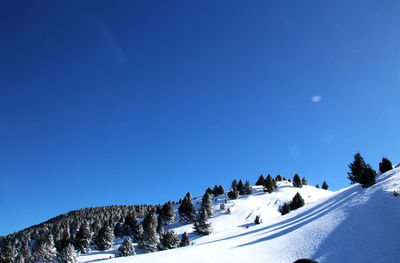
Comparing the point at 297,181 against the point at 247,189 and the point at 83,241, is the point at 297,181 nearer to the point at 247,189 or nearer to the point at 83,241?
the point at 247,189

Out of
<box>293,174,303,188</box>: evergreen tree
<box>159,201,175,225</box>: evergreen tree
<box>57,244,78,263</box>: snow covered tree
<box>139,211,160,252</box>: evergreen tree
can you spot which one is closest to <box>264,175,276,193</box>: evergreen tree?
<box>293,174,303,188</box>: evergreen tree

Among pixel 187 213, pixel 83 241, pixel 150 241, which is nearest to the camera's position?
pixel 150 241

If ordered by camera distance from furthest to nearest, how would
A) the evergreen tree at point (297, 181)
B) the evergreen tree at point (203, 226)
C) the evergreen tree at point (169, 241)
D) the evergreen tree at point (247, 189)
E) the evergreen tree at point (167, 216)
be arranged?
the evergreen tree at point (247, 189)
the evergreen tree at point (297, 181)
the evergreen tree at point (167, 216)
the evergreen tree at point (203, 226)
the evergreen tree at point (169, 241)

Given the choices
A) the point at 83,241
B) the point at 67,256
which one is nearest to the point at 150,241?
the point at 67,256

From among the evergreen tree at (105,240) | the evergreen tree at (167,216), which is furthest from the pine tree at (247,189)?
the evergreen tree at (105,240)

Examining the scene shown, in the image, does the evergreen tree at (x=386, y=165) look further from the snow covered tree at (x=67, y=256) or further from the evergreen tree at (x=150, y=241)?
the snow covered tree at (x=67, y=256)

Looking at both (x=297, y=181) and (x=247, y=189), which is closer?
(x=297, y=181)

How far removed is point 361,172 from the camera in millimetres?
33062

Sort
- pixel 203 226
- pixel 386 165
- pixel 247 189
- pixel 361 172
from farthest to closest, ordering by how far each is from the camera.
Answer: pixel 247 189 → pixel 203 226 → pixel 386 165 → pixel 361 172

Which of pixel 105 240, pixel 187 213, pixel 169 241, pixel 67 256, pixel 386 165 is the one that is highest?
pixel 386 165

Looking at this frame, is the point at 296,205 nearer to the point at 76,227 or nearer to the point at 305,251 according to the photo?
the point at 305,251

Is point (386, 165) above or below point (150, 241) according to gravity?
above

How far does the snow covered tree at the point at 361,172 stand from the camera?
30.4 meters

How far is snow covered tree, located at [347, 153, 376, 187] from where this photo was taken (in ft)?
99.7
